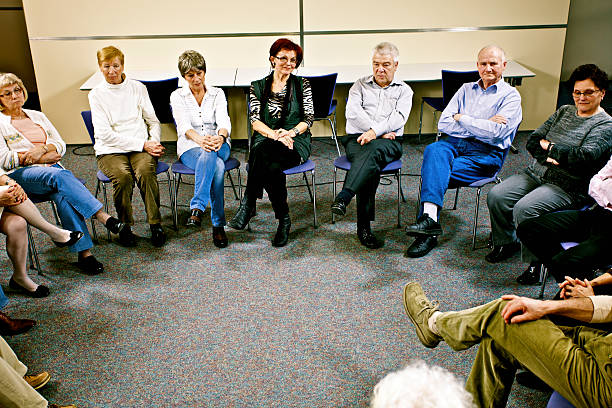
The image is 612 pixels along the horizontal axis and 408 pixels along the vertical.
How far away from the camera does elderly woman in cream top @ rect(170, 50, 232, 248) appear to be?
3.52 metres

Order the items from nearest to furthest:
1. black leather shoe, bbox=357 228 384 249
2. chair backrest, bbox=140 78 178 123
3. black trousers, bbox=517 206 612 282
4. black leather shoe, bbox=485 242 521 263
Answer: black trousers, bbox=517 206 612 282 < black leather shoe, bbox=485 242 521 263 < black leather shoe, bbox=357 228 384 249 < chair backrest, bbox=140 78 178 123

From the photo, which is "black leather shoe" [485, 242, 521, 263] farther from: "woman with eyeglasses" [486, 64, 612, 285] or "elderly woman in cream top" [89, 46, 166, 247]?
"elderly woman in cream top" [89, 46, 166, 247]

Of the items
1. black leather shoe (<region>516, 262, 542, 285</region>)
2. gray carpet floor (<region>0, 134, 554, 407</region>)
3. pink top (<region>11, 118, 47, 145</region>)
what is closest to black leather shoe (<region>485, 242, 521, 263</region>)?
gray carpet floor (<region>0, 134, 554, 407</region>)

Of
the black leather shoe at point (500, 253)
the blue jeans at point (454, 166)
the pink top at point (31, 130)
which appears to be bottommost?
the black leather shoe at point (500, 253)

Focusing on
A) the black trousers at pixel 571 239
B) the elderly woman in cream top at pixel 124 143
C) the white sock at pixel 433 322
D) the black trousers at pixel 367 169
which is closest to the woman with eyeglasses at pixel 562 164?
the black trousers at pixel 571 239

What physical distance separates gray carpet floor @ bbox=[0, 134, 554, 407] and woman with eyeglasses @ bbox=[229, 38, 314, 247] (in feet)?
0.78

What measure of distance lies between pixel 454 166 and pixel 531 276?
81cm

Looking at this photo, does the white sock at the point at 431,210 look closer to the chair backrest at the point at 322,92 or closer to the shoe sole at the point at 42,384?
the chair backrest at the point at 322,92

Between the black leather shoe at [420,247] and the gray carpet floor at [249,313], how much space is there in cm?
5

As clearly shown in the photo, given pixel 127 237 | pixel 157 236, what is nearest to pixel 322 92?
pixel 157 236

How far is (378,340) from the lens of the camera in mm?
2561

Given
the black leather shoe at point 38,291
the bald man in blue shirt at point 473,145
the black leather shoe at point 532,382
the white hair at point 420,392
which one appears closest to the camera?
the white hair at point 420,392

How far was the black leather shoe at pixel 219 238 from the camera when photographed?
352 cm

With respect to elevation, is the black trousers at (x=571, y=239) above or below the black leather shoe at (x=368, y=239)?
above
